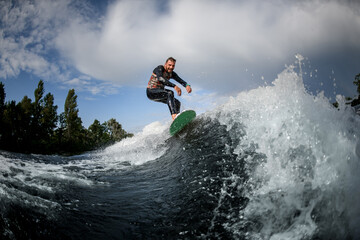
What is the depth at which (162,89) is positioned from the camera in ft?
23.4

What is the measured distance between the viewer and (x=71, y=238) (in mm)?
1978

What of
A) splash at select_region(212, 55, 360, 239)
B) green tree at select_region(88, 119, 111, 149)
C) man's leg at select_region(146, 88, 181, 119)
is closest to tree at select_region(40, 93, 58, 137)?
green tree at select_region(88, 119, 111, 149)

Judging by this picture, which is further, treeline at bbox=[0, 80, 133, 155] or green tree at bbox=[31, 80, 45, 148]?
green tree at bbox=[31, 80, 45, 148]

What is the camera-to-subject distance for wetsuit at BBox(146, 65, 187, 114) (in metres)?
6.85

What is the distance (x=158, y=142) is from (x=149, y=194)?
380 cm

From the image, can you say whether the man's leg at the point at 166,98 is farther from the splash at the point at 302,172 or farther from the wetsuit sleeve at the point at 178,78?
the splash at the point at 302,172

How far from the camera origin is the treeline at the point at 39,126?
2753 centimetres

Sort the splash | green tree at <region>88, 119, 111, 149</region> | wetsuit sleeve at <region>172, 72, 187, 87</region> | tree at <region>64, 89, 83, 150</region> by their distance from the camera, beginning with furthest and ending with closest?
green tree at <region>88, 119, 111, 149</region>, tree at <region>64, 89, 83, 150</region>, wetsuit sleeve at <region>172, 72, 187, 87</region>, the splash

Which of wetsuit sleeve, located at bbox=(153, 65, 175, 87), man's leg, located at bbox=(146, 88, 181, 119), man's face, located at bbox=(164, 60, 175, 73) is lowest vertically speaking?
man's leg, located at bbox=(146, 88, 181, 119)

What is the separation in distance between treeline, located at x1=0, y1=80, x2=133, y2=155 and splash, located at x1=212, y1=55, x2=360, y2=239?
71.5 feet

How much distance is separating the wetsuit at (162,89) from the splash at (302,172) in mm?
3903

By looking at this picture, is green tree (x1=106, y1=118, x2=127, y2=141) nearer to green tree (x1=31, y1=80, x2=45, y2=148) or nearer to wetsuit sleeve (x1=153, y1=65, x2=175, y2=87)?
green tree (x1=31, y1=80, x2=45, y2=148)

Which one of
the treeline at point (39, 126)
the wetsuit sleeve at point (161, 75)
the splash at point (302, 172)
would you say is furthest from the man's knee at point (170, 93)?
the treeline at point (39, 126)

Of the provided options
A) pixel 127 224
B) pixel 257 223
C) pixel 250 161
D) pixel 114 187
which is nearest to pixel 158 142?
pixel 114 187
